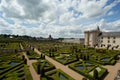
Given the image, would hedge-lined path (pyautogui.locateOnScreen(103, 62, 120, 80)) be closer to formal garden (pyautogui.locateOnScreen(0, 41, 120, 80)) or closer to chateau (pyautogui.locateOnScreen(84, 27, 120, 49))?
formal garden (pyautogui.locateOnScreen(0, 41, 120, 80))

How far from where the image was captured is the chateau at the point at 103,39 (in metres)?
80.2

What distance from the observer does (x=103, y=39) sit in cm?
8731

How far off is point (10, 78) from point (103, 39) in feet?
253

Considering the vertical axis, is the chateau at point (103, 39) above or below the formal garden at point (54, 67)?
above

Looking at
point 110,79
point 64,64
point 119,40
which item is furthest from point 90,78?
point 119,40

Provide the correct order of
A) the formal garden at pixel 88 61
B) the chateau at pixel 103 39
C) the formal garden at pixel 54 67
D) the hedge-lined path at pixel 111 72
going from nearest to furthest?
1. the formal garden at pixel 54 67
2. the hedge-lined path at pixel 111 72
3. the formal garden at pixel 88 61
4. the chateau at pixel 103 39

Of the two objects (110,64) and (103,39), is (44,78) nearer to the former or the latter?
(110,64)

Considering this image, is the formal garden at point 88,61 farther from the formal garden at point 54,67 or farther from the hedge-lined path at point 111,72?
the hedge-lined path at point 111,72

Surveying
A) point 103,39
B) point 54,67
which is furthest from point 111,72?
point 103,39

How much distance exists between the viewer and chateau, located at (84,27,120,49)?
80250 mm

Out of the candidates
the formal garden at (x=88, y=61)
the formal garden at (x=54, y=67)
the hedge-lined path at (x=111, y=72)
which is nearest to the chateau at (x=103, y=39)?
the formal garden at (x=88, y=61)

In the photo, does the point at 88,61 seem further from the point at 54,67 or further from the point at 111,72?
the point at 54,67

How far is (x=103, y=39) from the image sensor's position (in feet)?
286

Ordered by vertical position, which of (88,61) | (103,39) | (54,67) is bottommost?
(54,67)
